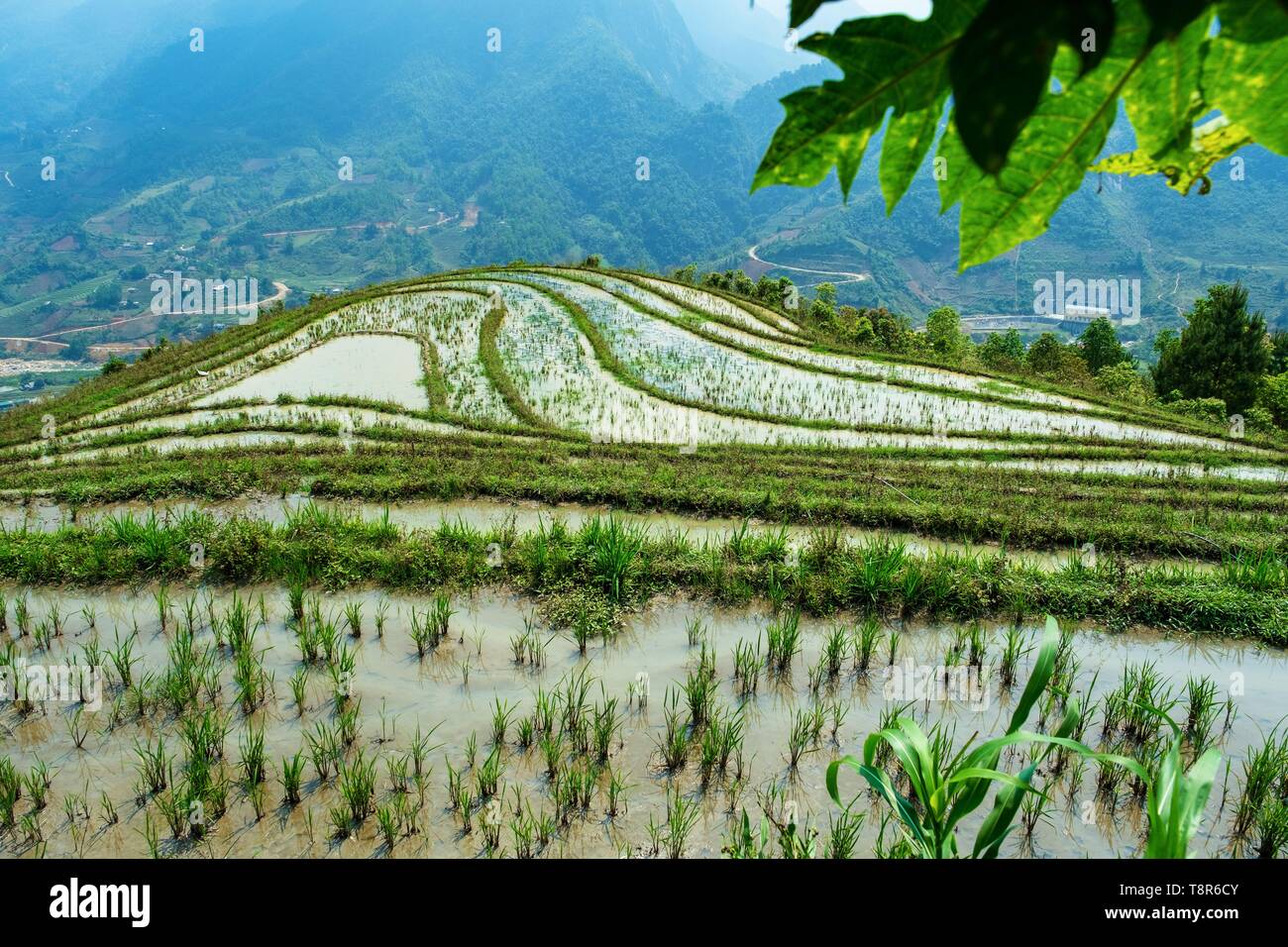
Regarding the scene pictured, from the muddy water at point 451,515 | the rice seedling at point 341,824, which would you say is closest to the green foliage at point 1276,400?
the muddy water at point 451,515

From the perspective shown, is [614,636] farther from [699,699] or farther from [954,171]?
[954,171]

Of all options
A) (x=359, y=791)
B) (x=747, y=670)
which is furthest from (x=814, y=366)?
(x=359, y=791)

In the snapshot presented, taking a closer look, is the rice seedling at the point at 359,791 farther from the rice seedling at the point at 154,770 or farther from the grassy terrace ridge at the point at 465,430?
the grassy terrace ridge at the point at 465,430

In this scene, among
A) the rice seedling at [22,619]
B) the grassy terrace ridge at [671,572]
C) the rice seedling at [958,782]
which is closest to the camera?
the rice seedling at [958,782]

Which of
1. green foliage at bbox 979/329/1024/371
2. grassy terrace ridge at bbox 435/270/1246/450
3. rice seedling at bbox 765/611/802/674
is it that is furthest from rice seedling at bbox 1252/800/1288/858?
green foliage at bbox 979/329/1024/371

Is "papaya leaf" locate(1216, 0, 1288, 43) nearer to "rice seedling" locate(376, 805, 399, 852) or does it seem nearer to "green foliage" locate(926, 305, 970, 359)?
"rice seedling" locate(376, 805, 399, 852)

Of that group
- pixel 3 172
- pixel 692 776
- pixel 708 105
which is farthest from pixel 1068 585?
pixel 3 172
